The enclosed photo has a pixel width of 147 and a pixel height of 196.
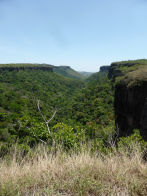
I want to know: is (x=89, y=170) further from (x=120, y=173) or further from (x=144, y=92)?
(x=144, y=92)

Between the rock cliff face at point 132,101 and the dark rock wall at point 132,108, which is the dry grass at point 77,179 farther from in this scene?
the rock cliff face at point 132,101

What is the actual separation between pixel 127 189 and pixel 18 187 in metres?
2.05

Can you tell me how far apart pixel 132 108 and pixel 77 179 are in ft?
46.8

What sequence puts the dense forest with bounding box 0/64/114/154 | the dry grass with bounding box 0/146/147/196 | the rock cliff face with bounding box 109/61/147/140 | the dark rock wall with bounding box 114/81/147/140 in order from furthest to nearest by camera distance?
1. the rock cliff face with bounding box 109/61/147/140
2. the dark rock wall with bounding box 114/81/147/140
3. the dense forest with bounding box 0/64/114/154
4. the dry grass with bounding box 0/146/147/196

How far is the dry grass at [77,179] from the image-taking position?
2609 mm

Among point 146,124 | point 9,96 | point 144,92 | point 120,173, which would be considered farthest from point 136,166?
point 9,96

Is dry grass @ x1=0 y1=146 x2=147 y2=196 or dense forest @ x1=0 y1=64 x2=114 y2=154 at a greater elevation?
dry grass @ x1=0 y1=146 x2=147 y2=196

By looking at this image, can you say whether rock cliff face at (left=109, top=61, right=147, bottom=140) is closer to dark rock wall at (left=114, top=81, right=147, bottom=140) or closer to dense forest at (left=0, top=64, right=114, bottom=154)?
dark rock wall at (left=114, top=81, right=147, bottom=140)

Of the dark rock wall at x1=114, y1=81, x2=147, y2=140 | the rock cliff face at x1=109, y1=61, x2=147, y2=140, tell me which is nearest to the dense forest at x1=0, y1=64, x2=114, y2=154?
the dark rock wall at x1=114, y1=81, x2=147, y2=140

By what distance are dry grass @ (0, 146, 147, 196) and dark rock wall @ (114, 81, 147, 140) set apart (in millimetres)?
10147

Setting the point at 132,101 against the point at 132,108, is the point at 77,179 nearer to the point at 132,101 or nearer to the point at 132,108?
the point at 132,101

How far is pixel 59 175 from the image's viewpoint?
3.16 metres

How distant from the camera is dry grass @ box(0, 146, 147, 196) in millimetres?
2609

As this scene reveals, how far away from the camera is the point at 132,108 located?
15617mm
